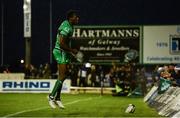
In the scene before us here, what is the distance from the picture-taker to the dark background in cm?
3862

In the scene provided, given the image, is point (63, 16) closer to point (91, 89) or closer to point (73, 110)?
point (91, 89)

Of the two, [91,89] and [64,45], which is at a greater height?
[64,45]

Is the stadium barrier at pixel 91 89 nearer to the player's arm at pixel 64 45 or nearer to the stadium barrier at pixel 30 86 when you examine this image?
the stadium barrier at pixel 30 86

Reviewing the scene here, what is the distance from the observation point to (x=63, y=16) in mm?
38688

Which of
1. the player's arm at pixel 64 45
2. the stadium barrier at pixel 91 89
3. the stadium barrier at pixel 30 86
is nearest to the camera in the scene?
the player's arm at pixel 64 45

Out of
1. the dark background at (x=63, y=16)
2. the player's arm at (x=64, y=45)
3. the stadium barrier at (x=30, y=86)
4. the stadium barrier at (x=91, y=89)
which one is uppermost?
the dark background at (x=63, y=16)

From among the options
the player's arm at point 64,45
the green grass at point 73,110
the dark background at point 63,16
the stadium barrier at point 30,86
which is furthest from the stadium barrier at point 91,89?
the player's arm at point 64,45

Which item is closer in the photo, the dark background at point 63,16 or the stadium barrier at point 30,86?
the stadium barrier at point 30,86

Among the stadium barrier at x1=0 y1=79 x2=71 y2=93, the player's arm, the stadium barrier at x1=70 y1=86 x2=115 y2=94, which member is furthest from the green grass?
the stadium barrier at x1=70 y1=86 x2=115 y2=94

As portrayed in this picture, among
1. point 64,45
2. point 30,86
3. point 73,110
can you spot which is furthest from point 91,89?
point 64,45

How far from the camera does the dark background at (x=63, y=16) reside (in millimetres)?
38625

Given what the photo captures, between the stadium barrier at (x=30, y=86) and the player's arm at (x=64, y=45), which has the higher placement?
the player's arm at (x=64, y=45)

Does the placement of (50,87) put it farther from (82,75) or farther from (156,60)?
(156,60)

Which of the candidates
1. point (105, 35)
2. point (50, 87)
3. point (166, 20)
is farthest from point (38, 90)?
point (166, 20)
